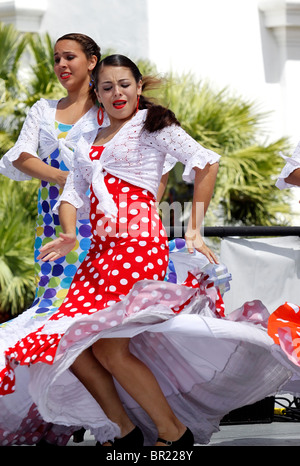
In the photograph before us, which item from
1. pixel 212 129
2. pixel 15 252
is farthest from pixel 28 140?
pixel 212 129

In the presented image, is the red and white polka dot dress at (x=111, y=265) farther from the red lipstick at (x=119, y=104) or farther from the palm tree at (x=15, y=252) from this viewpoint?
the palm tree at (x=15, y=252)

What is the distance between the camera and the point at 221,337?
3.62 metres

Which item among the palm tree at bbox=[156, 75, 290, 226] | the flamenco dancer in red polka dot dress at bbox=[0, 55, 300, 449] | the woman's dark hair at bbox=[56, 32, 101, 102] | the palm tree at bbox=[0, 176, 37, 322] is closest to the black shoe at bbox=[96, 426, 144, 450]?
the flamenco dancer in red polka dot dress at bbox=[0, 55, 300, 449]

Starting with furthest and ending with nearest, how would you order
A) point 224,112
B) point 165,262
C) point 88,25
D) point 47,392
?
1. point 88,25
2. point 224,112
3. point 165,262
4. point 47,392

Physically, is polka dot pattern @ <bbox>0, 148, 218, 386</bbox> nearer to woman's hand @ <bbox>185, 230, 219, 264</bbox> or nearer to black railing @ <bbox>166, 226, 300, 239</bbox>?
woman's hand @ <bbox>185, 230, 219, 264</bbox>

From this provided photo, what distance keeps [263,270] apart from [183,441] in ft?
6.64

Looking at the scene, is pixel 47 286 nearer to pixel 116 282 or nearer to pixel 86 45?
pixel 116 282

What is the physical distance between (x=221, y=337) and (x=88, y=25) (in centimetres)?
1052

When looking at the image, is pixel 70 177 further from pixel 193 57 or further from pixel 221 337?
pixel 193 57

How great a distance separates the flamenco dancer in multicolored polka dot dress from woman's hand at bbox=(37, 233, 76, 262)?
385 millimetres

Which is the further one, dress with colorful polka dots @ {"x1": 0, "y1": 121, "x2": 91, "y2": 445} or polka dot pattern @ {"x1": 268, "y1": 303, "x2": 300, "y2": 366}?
dress with colorful polka dots @ {"x1": 0, "y1": 121, "x2": 91, "y2": 445}

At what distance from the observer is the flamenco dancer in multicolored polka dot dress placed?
13.3 feet

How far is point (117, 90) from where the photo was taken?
3.86 meters

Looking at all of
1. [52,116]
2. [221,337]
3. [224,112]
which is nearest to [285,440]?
[221,337]
